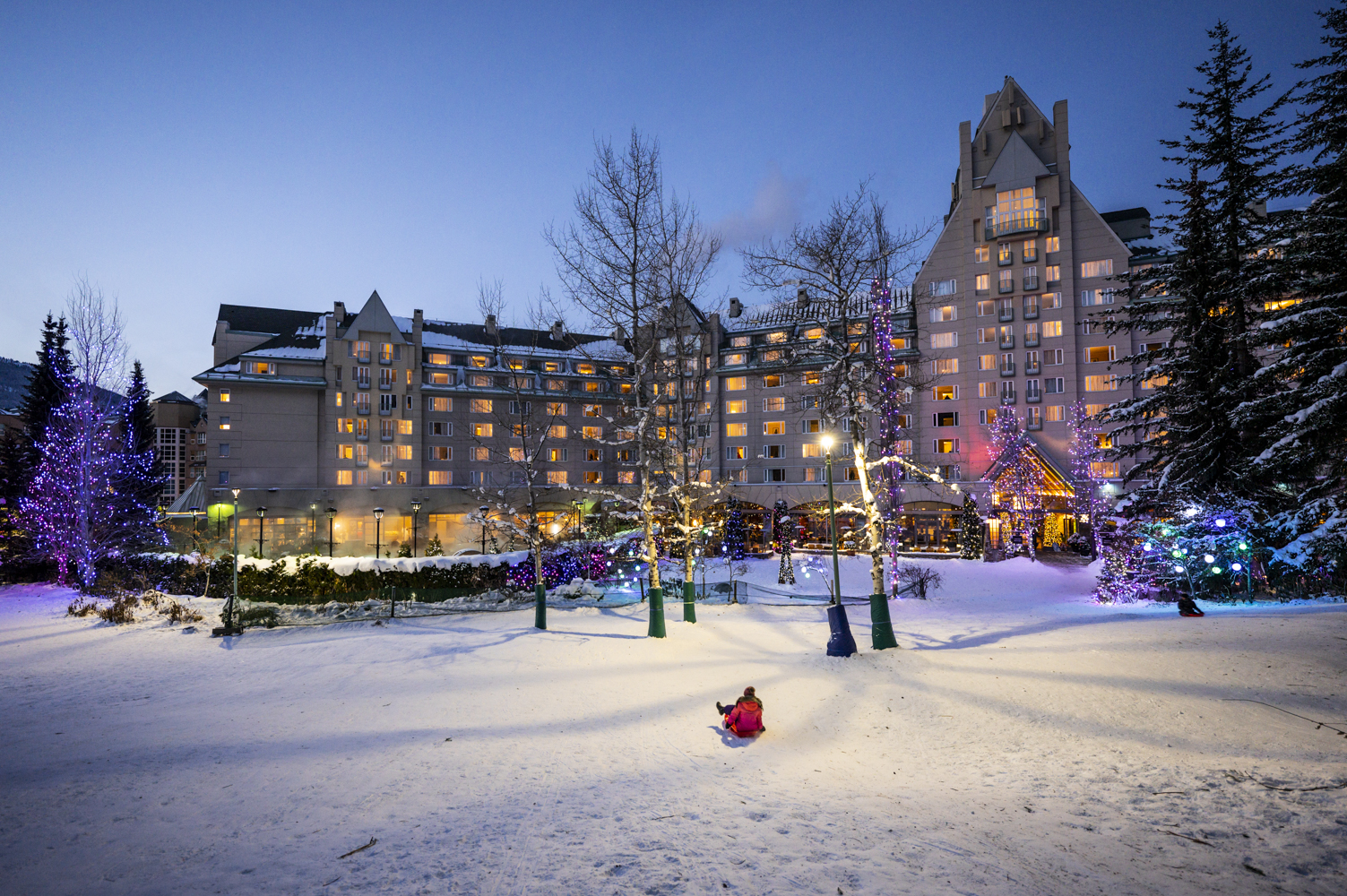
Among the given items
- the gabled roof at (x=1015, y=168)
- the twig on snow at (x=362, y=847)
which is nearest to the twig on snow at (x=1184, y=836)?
the twig on snow at (x=362, y=847)

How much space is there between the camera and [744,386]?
53125 mm

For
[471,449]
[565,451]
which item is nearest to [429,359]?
[471,449]

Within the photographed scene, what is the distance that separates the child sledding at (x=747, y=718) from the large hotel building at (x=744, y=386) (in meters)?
27.7

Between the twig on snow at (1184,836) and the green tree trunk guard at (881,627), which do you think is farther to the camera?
the green tree trunk guard at (881,627)

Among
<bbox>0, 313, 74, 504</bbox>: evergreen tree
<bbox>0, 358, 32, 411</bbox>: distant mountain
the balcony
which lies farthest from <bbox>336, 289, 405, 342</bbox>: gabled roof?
<bbox>0, 358, 32, 411</bbox>: distant mountain

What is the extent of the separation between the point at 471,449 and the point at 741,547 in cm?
3075

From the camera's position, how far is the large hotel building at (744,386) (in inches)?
1668

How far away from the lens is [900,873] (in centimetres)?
488

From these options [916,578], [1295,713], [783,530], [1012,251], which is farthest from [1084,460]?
[1295,713]

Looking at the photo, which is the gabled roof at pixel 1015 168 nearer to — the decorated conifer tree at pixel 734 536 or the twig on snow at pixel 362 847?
the decorated conifer tree at pixel 734 536

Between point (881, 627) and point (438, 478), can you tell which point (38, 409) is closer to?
point (438, 478)

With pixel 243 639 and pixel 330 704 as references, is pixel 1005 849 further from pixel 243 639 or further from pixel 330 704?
pixel 243 639

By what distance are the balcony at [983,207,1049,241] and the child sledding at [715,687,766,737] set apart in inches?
1777

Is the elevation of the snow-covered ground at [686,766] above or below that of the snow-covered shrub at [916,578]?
above
